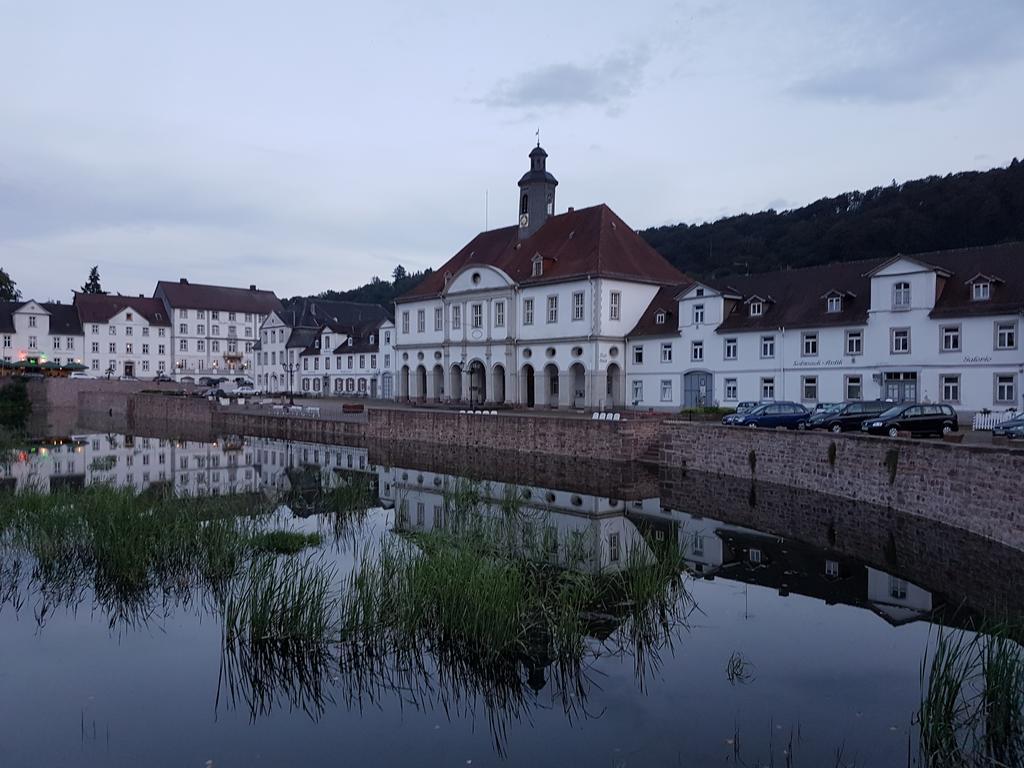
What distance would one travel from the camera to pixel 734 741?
310 inches

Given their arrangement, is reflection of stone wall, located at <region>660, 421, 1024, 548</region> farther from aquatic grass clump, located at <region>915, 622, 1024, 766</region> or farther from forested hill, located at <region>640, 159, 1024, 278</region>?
forested hill, located at <region>640, 159, 1024, 278</region>

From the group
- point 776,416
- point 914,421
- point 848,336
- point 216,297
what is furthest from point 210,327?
point 914,421

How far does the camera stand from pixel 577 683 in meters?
9.18

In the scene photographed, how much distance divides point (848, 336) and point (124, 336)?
79.2 m

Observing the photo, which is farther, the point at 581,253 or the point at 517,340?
the point at 517,340

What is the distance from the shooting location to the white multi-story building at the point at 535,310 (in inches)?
1829

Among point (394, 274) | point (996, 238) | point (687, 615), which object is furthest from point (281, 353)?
point (394, 274)

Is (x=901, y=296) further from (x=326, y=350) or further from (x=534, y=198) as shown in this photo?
(x=326, y=350)

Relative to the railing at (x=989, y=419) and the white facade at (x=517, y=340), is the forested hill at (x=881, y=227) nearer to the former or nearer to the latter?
the white facade at (x=517, y=340)

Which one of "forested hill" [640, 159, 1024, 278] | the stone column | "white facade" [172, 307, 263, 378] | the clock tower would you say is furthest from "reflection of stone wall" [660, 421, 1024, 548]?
"white facade" [172, 307, 263, 378]

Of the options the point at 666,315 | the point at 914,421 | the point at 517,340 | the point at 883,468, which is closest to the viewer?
the point at 883,468

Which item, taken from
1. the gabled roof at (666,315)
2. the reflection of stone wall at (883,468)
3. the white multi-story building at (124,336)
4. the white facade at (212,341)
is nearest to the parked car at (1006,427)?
the reflection of stone wall at (883,468)

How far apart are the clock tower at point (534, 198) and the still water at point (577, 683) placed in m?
42.0

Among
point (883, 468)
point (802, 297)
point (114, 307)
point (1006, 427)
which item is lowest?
point (883, 468)
